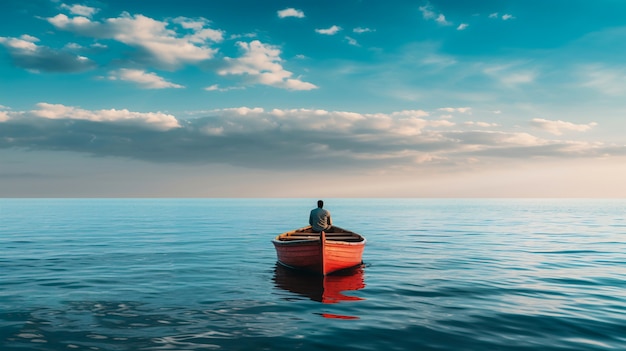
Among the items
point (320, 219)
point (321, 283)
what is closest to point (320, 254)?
point (321, 283)

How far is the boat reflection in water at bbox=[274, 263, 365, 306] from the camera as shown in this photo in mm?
15961

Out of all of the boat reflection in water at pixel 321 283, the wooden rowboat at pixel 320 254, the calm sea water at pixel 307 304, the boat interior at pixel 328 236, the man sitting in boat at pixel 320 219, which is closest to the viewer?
the calm sea water at pixel 307 304

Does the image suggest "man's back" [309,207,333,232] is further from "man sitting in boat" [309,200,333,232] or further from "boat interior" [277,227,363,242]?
"boat interior" [277,227,363,242]

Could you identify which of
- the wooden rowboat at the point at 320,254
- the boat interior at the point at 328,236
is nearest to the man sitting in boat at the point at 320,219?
the boat interior at the point at 328,236

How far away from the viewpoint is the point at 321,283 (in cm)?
1841

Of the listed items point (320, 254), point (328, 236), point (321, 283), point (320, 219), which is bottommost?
point (321, 283)

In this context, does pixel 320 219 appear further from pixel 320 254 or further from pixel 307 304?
pixel 307 304

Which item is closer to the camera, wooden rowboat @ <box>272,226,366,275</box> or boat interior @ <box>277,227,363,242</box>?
wooden rowboat @ <box>272,226,366,275</box>

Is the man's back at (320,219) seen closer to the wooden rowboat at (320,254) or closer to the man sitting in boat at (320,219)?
the man sitting in boat at (320,219)

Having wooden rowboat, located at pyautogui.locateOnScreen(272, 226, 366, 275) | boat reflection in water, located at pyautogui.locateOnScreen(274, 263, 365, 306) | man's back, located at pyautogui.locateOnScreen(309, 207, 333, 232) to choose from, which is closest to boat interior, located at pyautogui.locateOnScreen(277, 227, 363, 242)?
man's back, located at pyautogui.locateOnScreen(309, 207, 333, 232)

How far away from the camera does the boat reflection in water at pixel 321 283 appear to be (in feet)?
52.4

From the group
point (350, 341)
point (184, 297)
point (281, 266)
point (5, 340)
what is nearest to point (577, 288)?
point (350, 341)

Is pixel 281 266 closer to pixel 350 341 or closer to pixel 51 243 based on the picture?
pixel 350 341

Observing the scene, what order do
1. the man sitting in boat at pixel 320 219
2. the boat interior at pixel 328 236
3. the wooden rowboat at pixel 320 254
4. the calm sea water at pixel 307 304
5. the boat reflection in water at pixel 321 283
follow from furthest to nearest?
1. the boat interior at pixel 328 236
2. the man sitting in boat at pixel 320 219
3. the wooden rowboat at pixel 320 254
4. the boat reflection in water at pixel 321 283
5. the calm sea water at pixel 307 304
